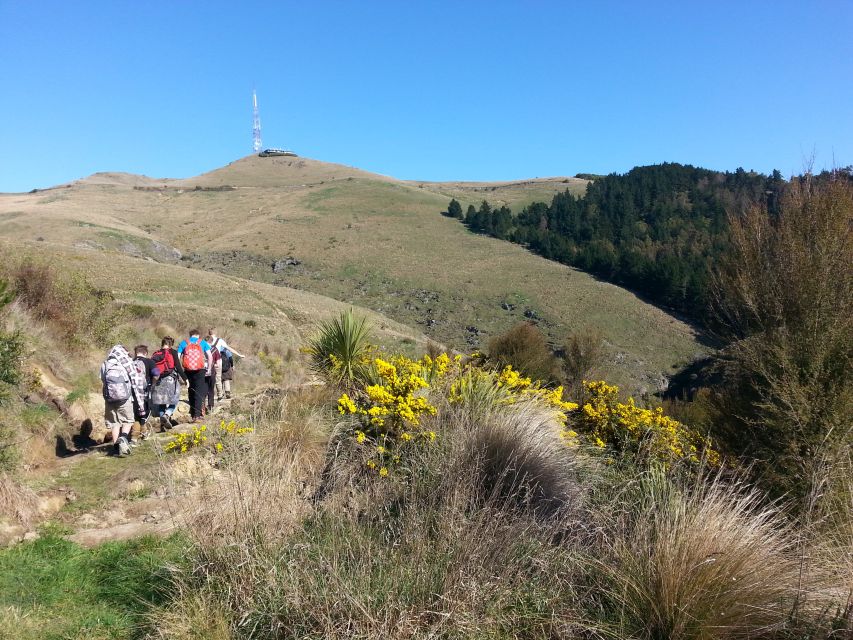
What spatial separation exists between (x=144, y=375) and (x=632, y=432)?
6.80 meters

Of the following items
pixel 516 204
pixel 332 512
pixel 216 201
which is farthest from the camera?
pixel 516 204

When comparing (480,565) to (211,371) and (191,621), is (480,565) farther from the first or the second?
(211,371)

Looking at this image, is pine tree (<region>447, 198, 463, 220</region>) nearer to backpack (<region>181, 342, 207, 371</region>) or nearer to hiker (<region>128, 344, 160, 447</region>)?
backpack (<region>181, 342, 207, 371</region>)

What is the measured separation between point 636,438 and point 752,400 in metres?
1.34

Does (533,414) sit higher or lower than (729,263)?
lower

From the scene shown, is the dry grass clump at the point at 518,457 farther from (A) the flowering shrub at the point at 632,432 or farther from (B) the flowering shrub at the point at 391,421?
(A) the flowering shrub at the point at 632,432

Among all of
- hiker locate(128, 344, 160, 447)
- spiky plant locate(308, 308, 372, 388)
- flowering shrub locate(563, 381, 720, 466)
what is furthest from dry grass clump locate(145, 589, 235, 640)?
hiker locate(128, 344, 160, 447)

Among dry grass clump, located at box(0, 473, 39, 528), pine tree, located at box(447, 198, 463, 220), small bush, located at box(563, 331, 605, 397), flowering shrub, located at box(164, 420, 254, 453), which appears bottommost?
small bush, located at box(563, 331, 605, 397)

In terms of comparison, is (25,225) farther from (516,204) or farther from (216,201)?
(516,204)

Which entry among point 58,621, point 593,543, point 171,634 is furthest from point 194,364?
point 593,543

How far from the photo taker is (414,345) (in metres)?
31.8

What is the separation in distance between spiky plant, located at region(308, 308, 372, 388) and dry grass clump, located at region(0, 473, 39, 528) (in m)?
3.69

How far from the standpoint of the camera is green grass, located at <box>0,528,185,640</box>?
3215mm

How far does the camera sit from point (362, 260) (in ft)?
213
